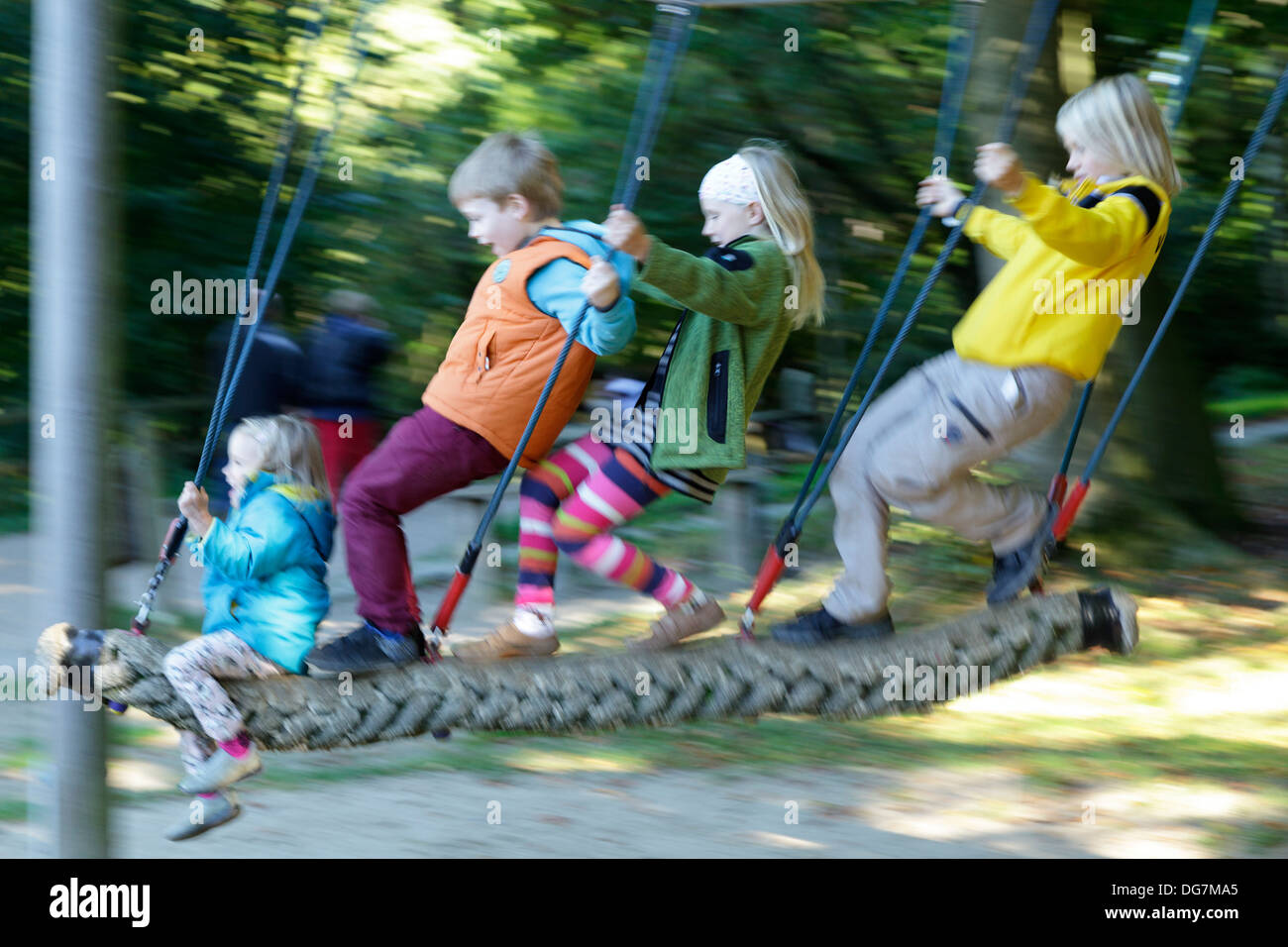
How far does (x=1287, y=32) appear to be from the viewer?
6.37m

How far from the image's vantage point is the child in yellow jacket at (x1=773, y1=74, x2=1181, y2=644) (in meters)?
3.09

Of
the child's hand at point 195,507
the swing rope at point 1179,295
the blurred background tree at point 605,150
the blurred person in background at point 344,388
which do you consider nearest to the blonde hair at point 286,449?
the child's hand at point 195,507

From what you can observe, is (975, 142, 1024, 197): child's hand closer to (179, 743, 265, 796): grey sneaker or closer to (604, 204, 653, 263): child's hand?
(604, 204, 653, 263): child's hand

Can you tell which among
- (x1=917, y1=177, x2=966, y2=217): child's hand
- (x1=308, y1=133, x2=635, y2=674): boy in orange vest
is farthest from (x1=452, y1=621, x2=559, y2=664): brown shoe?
(x1=917, y1=177, x2=966, y2=217): child's hand

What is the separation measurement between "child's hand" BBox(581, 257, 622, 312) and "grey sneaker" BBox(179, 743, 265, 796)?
3.73ft

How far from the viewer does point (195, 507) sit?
9.82 feet

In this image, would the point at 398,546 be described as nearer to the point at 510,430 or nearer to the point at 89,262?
the point at 510,430

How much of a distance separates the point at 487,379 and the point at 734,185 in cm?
71

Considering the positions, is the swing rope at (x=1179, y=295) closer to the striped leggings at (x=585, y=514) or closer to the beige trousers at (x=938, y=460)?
the beige trousers at (x=938, y=460)

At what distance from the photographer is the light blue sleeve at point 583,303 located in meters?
3.08

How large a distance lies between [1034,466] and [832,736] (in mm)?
A: 1678

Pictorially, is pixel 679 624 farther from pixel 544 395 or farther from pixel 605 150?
pixel 605 150

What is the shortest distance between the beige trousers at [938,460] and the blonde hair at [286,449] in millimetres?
1174
